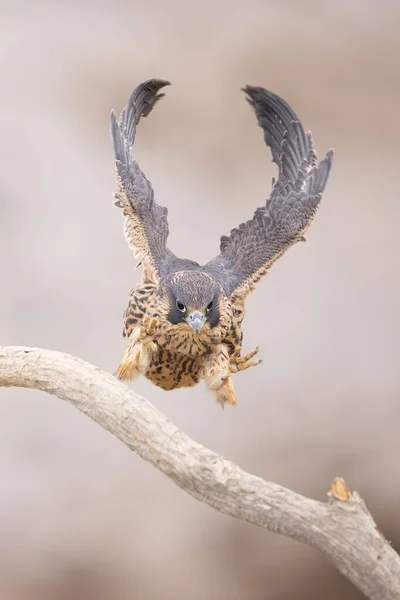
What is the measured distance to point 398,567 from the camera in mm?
2268

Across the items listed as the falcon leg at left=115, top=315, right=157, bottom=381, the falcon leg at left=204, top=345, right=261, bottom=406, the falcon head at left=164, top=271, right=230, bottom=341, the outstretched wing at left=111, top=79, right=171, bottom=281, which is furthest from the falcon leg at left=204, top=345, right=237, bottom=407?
the outstretched wing at left=111, top=79, right=171, bottom=281

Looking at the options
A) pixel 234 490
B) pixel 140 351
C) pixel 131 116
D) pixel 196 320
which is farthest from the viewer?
pixel 131 116

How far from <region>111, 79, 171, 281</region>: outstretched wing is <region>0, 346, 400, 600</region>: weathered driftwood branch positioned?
0.69m

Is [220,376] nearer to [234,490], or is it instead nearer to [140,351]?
[140,351]

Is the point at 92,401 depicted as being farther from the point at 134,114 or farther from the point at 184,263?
the point at 134,114

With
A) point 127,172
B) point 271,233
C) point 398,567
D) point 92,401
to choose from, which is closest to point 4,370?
point 92,401

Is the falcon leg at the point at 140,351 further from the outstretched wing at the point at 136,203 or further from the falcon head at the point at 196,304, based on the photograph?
the outstretched wing at the point at 136,203

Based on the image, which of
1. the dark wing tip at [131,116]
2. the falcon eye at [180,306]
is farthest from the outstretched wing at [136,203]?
the falcon eye at [180,306]

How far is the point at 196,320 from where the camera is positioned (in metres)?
2.85

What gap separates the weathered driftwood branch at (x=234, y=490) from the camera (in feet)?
7.48

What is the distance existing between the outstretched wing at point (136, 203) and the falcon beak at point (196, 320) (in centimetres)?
45

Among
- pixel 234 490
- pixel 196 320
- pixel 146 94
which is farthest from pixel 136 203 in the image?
pixel 234 490

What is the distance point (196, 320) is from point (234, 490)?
65 cm

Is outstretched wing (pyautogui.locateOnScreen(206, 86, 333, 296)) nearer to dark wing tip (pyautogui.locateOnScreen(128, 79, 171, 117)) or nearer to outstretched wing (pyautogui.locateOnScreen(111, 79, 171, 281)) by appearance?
outstretched wing (pyautogui.locateOnScreen(111, 79, 171, 281))
